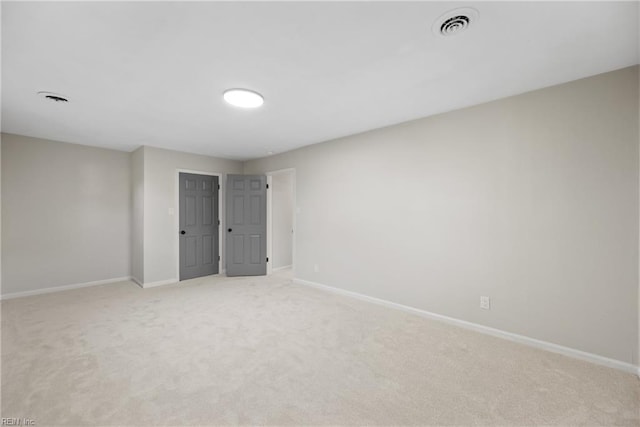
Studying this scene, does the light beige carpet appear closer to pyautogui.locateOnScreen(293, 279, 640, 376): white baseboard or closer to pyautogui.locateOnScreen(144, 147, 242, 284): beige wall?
pyautogui.locateOnScreen(293, 279, 640, 376): white baseboard

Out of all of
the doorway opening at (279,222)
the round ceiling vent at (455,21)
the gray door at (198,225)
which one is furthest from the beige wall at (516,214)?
the gray door at (198,225)

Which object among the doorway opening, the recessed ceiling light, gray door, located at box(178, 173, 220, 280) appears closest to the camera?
the recessed ceiling light

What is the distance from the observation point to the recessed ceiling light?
2.53 meters

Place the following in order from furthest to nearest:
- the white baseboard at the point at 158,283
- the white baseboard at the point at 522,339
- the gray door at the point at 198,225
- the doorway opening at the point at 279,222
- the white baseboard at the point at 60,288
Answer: the doorway opening at the point at 279,222
the gray door at the point at 198,225
the white baseboard at the point at 158,283
the white baseboard at the point at 60,288
the white baseboard at the point at 522,339

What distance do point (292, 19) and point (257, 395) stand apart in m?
2.44

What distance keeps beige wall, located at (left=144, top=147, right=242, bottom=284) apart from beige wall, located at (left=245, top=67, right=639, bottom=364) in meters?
3.19

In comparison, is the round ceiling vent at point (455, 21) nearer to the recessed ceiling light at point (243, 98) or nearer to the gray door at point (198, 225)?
the recessed ceiling light at point (243, 98)

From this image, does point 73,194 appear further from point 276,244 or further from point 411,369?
point 411,369

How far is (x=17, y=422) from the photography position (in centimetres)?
163

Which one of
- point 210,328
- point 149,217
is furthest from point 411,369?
point 149,217

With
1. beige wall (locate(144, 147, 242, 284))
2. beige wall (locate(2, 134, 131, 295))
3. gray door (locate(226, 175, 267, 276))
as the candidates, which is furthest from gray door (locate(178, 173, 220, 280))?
beige wall (locate(2, 134, 131, 295))

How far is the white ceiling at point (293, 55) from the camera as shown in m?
1.56

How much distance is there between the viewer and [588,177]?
90.7 inches

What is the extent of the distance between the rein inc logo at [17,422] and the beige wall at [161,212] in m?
3.09
